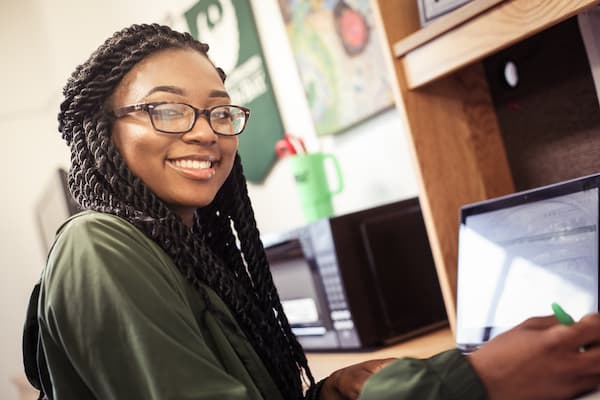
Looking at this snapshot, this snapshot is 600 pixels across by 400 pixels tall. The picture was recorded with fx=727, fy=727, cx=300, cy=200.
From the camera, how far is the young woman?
687 millimetres

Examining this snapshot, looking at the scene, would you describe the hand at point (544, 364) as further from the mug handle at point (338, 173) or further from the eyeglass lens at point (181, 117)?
the mug handle at point (338, 173)

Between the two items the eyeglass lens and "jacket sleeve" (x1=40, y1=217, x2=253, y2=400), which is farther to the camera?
the eyeglass lens

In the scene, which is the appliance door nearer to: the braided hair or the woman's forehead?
the braided hair

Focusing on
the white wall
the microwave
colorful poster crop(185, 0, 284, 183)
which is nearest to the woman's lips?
the microwave

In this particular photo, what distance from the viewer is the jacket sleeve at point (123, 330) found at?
0.70 meters

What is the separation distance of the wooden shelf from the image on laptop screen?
0.76ft

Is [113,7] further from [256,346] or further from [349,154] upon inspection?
[256,346]

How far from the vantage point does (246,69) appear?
2.40 metres

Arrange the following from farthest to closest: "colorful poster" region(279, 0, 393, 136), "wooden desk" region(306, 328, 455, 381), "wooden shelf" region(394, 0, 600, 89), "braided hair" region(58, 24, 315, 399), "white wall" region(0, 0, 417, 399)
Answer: "white wall" region(0, 0, 417, 399), "colorful poster" region(279, 0, 393, 136), "wooden desk" region(306, 328, 455, 381), "wooden shelf" region(394, 0, 600, 89), "braided hair" region(58, 24, 315, 399)

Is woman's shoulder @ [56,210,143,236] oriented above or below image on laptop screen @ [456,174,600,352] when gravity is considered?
above

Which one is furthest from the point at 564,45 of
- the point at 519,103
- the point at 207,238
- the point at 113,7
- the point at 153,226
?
the point at 113,7

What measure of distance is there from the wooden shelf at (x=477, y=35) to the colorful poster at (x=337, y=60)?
51cm

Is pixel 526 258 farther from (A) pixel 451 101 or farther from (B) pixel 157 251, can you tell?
(B) pixel 157 251

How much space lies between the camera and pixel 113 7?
3057 mm
